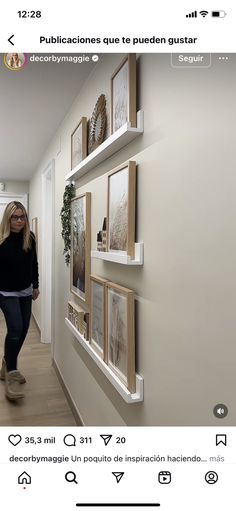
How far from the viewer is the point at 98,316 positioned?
111cm

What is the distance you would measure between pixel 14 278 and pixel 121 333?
1.03 metres

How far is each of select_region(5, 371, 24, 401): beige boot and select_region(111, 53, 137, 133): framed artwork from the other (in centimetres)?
139

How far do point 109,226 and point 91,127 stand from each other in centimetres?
43

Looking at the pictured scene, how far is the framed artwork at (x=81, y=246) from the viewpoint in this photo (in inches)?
50.0

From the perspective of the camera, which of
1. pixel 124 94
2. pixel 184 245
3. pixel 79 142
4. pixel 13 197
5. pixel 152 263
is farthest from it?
pixel 13 197

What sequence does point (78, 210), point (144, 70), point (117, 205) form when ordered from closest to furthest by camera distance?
1. point (144, 70)
2. point (117, 205)
3. point (78, 210)

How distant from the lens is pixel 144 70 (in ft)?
2.50

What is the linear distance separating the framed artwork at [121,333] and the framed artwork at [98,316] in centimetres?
3
